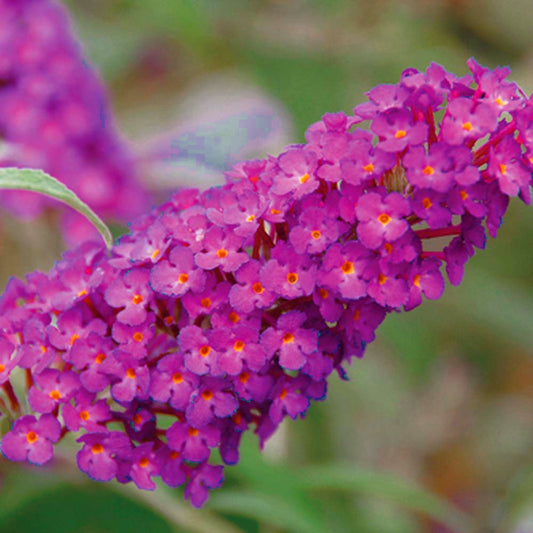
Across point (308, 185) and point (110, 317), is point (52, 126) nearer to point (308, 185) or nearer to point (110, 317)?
point (110, 317)

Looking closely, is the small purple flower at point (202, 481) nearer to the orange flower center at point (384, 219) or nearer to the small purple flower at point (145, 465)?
the small purple flower at point (145, 465)

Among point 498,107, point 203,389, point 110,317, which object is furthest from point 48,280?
point 498,107

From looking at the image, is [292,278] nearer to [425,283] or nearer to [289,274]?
[289,274]

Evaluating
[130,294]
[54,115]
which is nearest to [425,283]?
[130,294]

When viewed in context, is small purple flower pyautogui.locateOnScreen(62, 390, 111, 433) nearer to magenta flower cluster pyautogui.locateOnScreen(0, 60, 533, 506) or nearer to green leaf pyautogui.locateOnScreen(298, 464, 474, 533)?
magenta flower cluster pyautogui.locateOnScreen(0, 60, 533, 506)

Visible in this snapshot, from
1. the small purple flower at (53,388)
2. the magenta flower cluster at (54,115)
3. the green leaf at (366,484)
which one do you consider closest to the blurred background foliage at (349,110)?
the magenta flower cluster at (54,115)

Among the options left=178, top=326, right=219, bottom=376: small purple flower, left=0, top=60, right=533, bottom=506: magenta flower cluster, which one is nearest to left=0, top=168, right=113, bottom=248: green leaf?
left=0, top=60, right=533, bottom=506: magenta flower cluster

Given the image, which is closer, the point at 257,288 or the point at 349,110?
the point at 257,288
